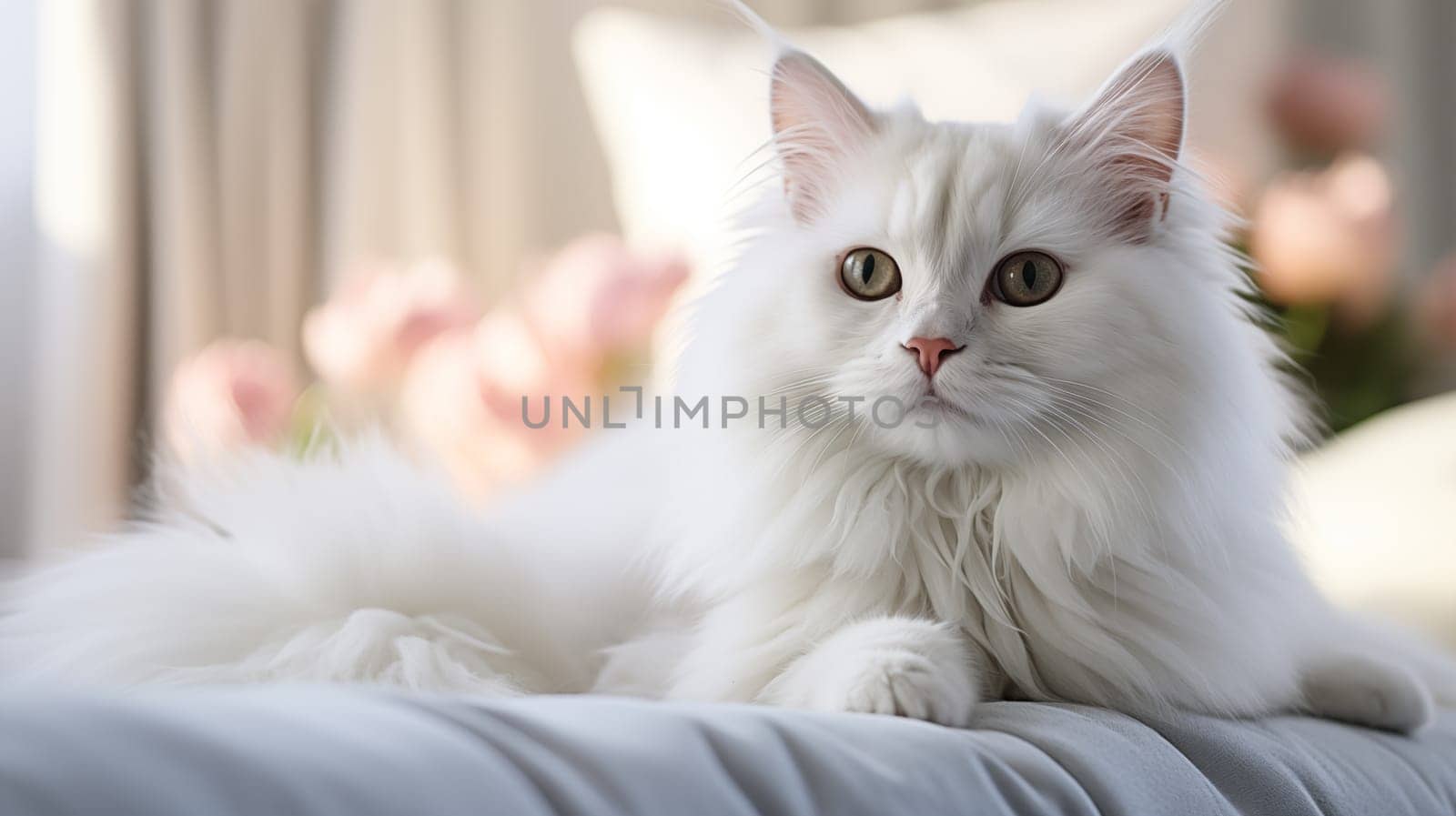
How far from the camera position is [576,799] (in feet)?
1.41

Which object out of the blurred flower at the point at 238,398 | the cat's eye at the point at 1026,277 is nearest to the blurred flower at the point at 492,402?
the blurred flower at the point at 238,398

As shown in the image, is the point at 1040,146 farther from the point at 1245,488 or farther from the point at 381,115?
the point at 381,115

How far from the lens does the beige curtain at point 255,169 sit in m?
2.04

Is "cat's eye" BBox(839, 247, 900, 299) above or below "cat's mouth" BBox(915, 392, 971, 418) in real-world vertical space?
above

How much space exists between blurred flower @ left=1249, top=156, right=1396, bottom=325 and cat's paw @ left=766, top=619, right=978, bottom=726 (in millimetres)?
1518

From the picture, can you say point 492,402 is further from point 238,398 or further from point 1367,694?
point 1367,694

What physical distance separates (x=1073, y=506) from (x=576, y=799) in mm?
493

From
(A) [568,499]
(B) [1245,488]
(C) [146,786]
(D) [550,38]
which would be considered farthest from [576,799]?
(D) [550,38]

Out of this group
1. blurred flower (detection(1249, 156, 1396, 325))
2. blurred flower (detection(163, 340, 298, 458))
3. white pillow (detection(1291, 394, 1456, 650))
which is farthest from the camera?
blurred flower (detection(1249, 156, 1396, 325))

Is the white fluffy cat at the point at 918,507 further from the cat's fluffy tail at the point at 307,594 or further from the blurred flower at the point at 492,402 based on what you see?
the blurred flower at the point at 492,402

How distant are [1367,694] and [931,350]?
455 millimetres

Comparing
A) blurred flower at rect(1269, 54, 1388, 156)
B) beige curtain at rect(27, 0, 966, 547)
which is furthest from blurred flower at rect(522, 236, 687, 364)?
blurred flower at rect(1269, 54, 1388, 156)

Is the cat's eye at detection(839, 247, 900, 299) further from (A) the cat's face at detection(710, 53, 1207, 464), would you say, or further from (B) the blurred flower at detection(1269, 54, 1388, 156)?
(B) the blurred flower at detection(1269, 54, 1388, 156)

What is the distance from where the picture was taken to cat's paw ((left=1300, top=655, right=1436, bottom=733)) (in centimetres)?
89
